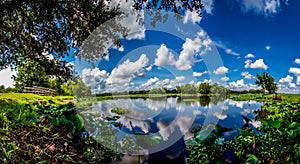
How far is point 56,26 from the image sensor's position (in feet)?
23.1

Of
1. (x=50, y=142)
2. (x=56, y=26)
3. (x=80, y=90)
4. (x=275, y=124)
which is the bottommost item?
(x=50, y=142)

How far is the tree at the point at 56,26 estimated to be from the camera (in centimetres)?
543

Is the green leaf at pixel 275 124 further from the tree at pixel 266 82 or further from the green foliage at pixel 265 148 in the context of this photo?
the tree at pixel 266 82

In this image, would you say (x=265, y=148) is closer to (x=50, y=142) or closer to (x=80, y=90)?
(x=50, y=142)

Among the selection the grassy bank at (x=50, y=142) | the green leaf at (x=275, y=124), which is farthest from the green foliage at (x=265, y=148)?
the grassy bank at (x=50, y=142)

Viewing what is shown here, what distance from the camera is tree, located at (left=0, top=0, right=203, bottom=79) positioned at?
5.43 metres

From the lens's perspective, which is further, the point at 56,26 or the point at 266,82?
the point at 266,82

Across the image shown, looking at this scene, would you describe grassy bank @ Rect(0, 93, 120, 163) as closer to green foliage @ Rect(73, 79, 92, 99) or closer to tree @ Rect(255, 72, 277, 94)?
green foliage @ Rect(73, 79, 92, 99)

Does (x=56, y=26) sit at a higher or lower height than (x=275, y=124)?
higher

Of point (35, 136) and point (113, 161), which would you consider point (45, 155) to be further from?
point (113, 161)

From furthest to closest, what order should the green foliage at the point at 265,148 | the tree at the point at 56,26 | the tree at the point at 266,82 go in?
the tree at the point at 266,82
the tree at the point at 56,26
the green foliage at the point at 265,148

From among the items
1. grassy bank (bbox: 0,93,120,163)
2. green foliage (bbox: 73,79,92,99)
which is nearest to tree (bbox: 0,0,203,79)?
green foliage (bbox: 73,79,92,99)

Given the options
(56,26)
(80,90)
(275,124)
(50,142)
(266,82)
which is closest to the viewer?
(275,124)

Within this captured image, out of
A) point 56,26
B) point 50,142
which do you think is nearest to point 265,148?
point 50,142
